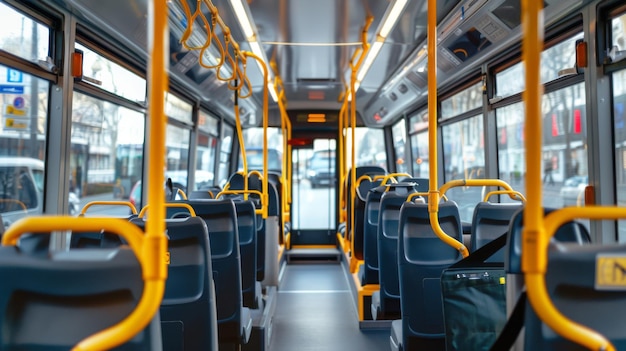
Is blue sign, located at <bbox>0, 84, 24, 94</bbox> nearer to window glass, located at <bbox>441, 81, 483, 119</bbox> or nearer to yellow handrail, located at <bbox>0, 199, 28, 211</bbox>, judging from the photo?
yellow handrail, located at <bbox>0, 199, 28, 211</bbox>

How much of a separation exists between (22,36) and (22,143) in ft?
2.18

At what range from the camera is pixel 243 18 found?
3852 millimetres

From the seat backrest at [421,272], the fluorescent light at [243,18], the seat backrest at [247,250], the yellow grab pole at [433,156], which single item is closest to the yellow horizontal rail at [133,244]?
the yellow grab pole at [433,156]

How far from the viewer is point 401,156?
7797 mm

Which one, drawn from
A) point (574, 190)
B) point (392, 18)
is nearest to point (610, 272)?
point (574, 190)

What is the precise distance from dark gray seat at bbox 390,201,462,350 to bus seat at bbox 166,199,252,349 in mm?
950

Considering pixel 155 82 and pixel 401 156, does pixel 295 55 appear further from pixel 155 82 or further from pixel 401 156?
pixel 155 82

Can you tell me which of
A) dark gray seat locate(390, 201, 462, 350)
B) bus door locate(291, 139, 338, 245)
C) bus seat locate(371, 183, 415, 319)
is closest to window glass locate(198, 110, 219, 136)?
bus door locate(291, 139, 338, 245)

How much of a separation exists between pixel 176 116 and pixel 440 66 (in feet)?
10.4

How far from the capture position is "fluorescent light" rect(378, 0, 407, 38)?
3477mm

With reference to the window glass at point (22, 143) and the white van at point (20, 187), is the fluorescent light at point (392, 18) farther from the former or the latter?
the white van at point (20, 187)

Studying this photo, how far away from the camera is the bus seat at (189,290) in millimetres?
1712

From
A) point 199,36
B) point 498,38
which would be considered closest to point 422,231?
point 498,38

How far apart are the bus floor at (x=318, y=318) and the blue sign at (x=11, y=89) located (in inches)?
103
